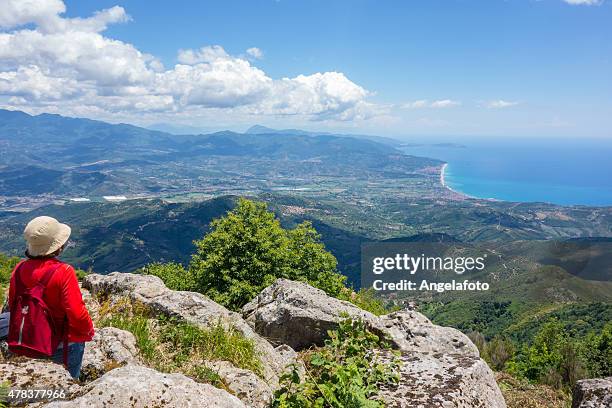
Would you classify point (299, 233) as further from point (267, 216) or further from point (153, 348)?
point (153, 348)

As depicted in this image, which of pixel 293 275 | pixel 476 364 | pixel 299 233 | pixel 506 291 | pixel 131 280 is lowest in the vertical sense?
pixel 506 291

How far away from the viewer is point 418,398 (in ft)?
17.9

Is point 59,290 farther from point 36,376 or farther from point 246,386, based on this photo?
point 246,386

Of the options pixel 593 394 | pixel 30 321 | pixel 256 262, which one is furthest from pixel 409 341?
pixel 256 262

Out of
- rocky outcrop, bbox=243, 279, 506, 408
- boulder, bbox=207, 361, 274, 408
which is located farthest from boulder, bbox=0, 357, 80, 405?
rocky outcrop, bbox=243, 279, 506, 408

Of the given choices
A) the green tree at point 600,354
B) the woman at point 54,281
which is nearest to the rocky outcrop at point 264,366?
the woman at point 54,281

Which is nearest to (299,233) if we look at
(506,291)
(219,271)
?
(219,271)

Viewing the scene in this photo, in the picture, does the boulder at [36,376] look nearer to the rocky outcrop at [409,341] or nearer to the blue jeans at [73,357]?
the blue jeans at [73,357]

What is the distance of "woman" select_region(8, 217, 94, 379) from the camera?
5.18 m

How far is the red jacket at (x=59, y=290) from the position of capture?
Answer: 17.0 feet

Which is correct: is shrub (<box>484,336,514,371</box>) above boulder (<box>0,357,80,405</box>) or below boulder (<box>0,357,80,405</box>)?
below

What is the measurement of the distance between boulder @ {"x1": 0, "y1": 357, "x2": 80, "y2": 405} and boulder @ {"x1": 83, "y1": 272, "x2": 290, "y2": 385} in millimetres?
3168

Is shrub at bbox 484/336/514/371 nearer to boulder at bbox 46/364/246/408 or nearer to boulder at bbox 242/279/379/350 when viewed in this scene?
boulder at bbox 242/279/379/350

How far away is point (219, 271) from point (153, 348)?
55.3 feet
